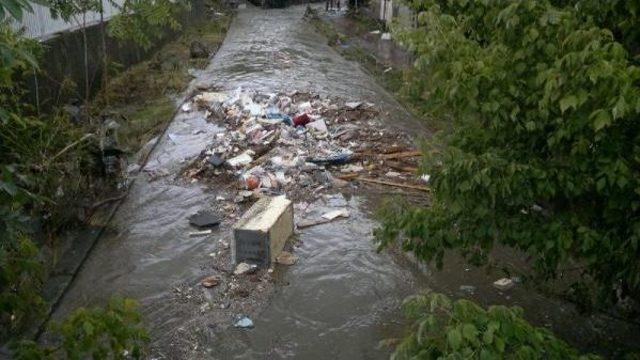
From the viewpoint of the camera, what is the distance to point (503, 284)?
5062mm

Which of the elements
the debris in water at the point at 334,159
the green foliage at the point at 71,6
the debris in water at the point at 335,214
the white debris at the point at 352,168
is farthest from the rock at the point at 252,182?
the green foliage at the point at 71,6

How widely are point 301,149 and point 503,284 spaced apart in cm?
377

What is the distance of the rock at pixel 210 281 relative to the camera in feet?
16.4

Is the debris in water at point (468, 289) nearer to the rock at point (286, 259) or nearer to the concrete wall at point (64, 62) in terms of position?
the rock at point (286, 259)

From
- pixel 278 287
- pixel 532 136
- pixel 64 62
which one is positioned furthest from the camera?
pixel 64 62

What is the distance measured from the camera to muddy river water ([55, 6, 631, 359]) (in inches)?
170

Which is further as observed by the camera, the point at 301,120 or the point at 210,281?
the point at 301,120

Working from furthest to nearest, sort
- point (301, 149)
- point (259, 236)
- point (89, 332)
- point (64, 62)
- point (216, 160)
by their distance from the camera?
point (64, 62), point (301, 149), point (216, 160), point (259, 236), point (89, 332)

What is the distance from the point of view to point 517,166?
2602mm

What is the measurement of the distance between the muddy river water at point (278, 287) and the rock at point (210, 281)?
7 centimetres

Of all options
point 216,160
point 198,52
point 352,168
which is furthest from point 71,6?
point 198,52

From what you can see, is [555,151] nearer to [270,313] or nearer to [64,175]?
[270,313]

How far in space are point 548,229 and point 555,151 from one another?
43 centimetres

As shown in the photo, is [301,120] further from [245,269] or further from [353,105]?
[245,269]
